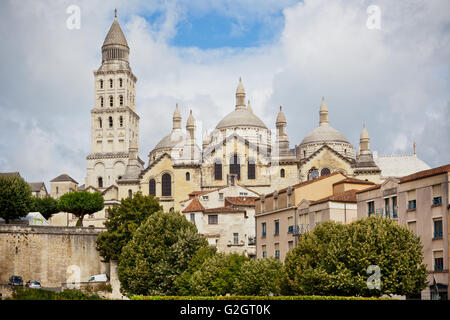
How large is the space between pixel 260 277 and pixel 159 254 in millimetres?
15820

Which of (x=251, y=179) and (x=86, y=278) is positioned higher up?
(x=251, y=179)

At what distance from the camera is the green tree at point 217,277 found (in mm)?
48031

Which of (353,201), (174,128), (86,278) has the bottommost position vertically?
(86,278)

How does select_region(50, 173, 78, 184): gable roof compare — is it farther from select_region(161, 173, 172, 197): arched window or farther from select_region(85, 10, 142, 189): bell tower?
select_region(161, 173, 172, 197): arched window

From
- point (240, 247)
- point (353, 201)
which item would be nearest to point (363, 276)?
point (353, 201)

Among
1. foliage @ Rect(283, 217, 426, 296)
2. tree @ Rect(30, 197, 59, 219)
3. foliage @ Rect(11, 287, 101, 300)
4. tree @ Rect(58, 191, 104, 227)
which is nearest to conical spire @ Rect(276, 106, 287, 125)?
tree @ Rect(58, 191, 104, 227)

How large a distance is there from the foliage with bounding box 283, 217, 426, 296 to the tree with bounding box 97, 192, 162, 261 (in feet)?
112

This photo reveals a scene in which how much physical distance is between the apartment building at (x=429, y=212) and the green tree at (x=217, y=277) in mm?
11078

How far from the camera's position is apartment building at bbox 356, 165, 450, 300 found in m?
38.1

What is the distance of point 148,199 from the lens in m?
73.2

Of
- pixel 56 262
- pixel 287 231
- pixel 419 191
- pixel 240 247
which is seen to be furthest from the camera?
pixel 56 262
